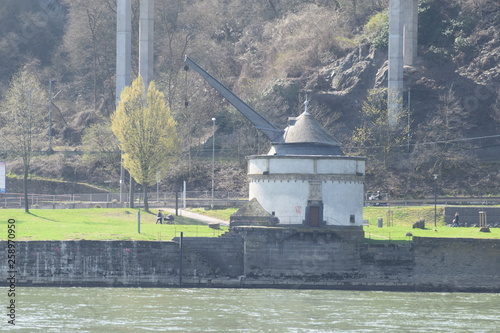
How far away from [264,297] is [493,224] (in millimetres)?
22833

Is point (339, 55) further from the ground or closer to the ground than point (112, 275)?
further from the ground

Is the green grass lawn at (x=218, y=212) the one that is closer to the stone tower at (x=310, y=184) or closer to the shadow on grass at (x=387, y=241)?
the stone tower at (x=310, y=184)

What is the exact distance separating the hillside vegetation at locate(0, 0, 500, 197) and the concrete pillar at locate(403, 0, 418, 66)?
1.06 metres

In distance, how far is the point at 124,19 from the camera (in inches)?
3617

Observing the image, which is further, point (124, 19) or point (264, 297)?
point (124, 19)

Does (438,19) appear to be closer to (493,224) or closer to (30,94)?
(493,224)

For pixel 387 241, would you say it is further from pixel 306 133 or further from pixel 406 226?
pixel 406 226

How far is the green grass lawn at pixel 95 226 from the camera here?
2643 inches

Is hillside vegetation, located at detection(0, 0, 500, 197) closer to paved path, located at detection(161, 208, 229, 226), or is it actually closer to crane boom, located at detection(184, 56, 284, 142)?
paved path, located at detection(161, 208, 229, 226)

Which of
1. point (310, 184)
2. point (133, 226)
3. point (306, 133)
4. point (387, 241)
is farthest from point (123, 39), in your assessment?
point (387, 241)

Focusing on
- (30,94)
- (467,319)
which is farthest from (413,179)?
(467,319)

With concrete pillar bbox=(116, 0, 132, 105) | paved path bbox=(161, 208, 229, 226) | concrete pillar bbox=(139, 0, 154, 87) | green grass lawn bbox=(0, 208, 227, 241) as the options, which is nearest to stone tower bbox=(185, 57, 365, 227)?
green grass lawn bbox=(0, 208, 227, 241)

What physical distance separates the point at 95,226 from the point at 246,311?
842 inches

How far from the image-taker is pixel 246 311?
5309 cm
